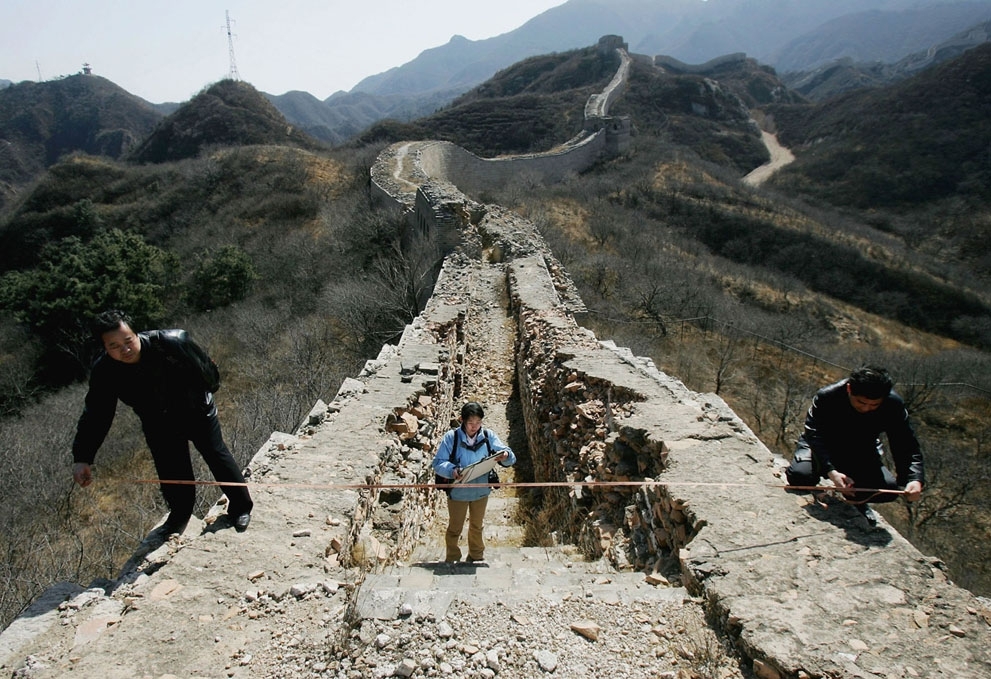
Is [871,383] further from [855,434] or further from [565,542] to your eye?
[565,542]

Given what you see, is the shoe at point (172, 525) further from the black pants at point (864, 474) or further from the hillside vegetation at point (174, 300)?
the black pants at point (864, 474)

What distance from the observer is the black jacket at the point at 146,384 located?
326 centimetres

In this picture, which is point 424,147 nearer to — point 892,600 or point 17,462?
point 17,462

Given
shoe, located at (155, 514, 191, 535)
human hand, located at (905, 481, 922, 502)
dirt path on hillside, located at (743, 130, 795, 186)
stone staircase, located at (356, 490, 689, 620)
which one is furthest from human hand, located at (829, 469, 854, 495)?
dirt path on hillside, located at (743, 130, 795, 186)

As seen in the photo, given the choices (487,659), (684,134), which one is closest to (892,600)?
(487,659)

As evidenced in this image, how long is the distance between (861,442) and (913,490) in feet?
1.23

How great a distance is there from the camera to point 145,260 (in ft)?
59.9

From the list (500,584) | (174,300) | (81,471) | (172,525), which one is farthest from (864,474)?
(174,300)

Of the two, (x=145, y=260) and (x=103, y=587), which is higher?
(x=145, y=260)

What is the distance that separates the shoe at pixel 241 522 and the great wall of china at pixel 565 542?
0.25 feet

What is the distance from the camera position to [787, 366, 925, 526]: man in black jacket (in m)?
3.26

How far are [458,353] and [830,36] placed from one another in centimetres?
21144

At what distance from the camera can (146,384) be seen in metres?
3.30

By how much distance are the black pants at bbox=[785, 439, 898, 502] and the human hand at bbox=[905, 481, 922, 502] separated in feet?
0.44
